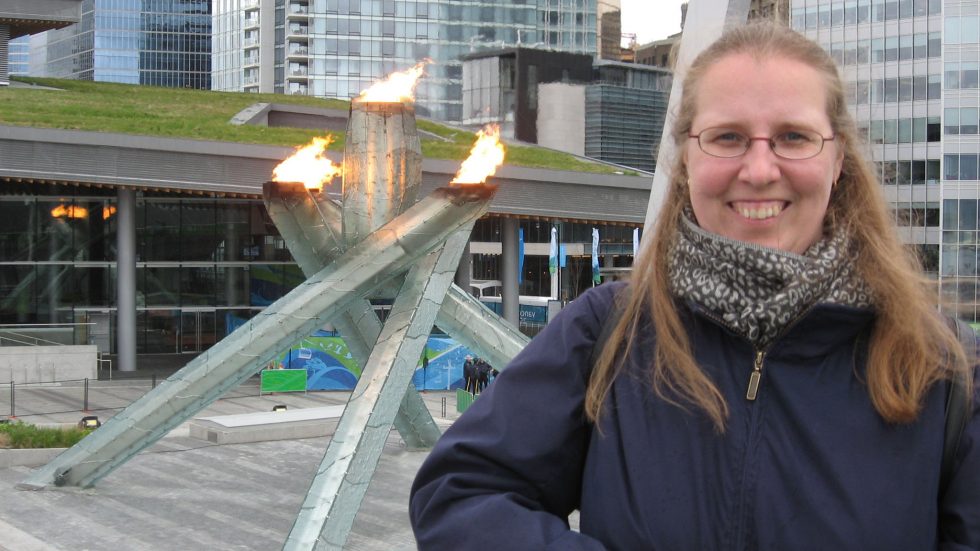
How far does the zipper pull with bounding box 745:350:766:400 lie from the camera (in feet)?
8.53

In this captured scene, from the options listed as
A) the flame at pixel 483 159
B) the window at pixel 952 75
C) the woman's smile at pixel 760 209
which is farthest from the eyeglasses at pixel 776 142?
the window at pixel 952 75

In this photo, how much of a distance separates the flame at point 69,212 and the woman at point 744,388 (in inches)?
1556

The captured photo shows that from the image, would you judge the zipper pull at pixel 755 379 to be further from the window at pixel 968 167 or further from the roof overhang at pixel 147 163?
the window at pixel 968 167

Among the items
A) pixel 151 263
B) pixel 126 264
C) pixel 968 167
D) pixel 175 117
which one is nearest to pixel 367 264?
pixel 126 264

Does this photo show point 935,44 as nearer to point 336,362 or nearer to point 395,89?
point 336,362

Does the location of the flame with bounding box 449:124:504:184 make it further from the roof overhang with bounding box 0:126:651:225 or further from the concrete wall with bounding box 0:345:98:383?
the concrete wall with bounding box 0:345:98:383

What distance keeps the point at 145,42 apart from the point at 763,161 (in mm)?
162382

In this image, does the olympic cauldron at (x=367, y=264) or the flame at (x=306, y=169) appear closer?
the olympic cauldron at (x=367, y=264)

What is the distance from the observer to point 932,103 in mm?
60125

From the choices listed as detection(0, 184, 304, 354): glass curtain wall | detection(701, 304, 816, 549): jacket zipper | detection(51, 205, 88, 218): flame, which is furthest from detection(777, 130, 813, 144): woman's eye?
detection(51, 205, 88, 218): flame

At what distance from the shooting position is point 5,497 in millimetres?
17656

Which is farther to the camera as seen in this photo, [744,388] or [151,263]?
[151,263]

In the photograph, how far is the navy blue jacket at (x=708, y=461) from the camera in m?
2.54

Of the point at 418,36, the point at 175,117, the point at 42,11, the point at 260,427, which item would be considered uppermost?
the point at 418,36
